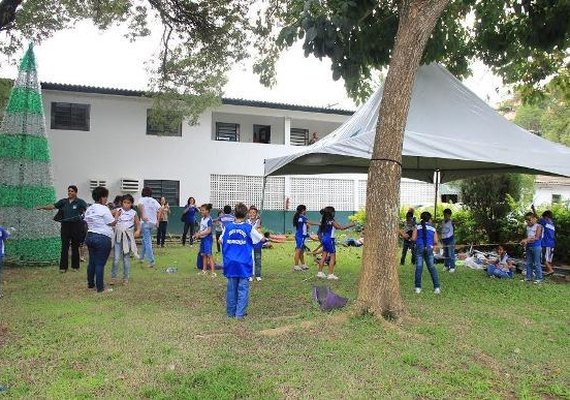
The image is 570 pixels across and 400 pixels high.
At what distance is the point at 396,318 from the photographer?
6.25 meters

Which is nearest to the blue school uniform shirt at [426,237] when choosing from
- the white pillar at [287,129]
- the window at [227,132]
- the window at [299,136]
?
the white pillar at [287,129]

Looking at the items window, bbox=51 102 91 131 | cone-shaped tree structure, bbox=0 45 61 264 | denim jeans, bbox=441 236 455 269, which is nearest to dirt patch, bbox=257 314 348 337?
denim jeans, bbox=441 236 455 269

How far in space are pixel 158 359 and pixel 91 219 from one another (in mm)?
3719

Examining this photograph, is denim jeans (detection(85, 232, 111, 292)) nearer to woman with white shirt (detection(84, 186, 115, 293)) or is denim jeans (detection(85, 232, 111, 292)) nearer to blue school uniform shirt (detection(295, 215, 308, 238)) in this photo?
woman with white shirt (detection(84, 186, 115, 293))

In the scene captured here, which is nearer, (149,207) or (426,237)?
(426,237)

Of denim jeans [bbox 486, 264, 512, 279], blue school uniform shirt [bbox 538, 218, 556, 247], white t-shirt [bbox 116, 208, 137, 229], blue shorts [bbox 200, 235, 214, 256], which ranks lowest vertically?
denim jeans [bbox 486, 264, 512, 279]

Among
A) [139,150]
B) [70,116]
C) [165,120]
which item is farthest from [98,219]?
[70,116]

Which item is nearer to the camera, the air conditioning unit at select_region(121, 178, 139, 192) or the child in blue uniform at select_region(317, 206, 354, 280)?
the child in blue uniform at select_region(317, 206, 354, 280)

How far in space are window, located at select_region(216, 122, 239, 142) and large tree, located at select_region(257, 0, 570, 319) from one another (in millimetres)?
12036

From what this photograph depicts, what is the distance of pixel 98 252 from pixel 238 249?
8.61ft

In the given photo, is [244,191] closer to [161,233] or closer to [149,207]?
[161,233]

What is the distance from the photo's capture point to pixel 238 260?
6633mm

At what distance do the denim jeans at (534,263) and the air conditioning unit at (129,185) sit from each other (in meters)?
14.3

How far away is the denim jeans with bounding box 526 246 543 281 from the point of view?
1028cm
